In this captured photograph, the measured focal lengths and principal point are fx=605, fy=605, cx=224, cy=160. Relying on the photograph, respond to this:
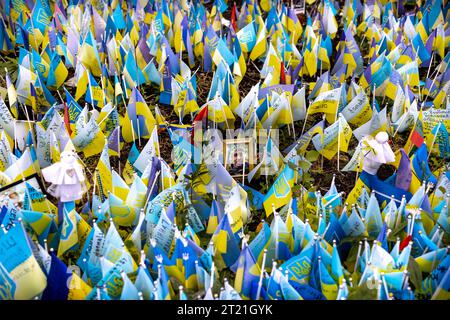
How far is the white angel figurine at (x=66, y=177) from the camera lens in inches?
114

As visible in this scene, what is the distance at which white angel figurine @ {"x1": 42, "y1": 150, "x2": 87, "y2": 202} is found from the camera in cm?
289

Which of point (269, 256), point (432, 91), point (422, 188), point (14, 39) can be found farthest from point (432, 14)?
point (14, 39)

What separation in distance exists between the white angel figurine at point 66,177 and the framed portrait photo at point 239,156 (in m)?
0.94

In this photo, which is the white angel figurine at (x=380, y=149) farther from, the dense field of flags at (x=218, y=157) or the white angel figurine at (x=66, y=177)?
the white angel figurine at (x=66, y=177)

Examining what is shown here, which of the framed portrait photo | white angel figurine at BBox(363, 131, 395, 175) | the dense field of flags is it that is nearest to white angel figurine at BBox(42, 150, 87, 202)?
the dense field of flags

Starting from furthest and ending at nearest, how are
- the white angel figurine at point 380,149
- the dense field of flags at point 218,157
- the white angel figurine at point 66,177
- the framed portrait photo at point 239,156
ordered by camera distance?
1. the framed portrait photo at point 239,156
2. the white angel figurine at point 380,149
3. the white angel figurine at point 66,177
4. the dense field of flags at point 218,157

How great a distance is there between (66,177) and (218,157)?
94 cm

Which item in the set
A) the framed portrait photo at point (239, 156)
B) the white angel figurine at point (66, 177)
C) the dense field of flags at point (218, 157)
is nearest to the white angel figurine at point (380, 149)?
the dense field of flags at point (218, 157)

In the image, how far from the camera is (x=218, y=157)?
3.49 metres

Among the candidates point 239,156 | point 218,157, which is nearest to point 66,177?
point 218,157

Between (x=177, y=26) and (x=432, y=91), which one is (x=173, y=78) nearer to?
(x=177, y=26)

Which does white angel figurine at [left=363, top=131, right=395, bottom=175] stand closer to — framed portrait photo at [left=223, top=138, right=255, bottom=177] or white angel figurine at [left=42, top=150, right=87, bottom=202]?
framed portrait photo at [left=223, top=138, right=255, bottom=177]

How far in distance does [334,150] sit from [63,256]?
67.0 inches

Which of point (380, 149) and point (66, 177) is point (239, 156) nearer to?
point (380, 149)
